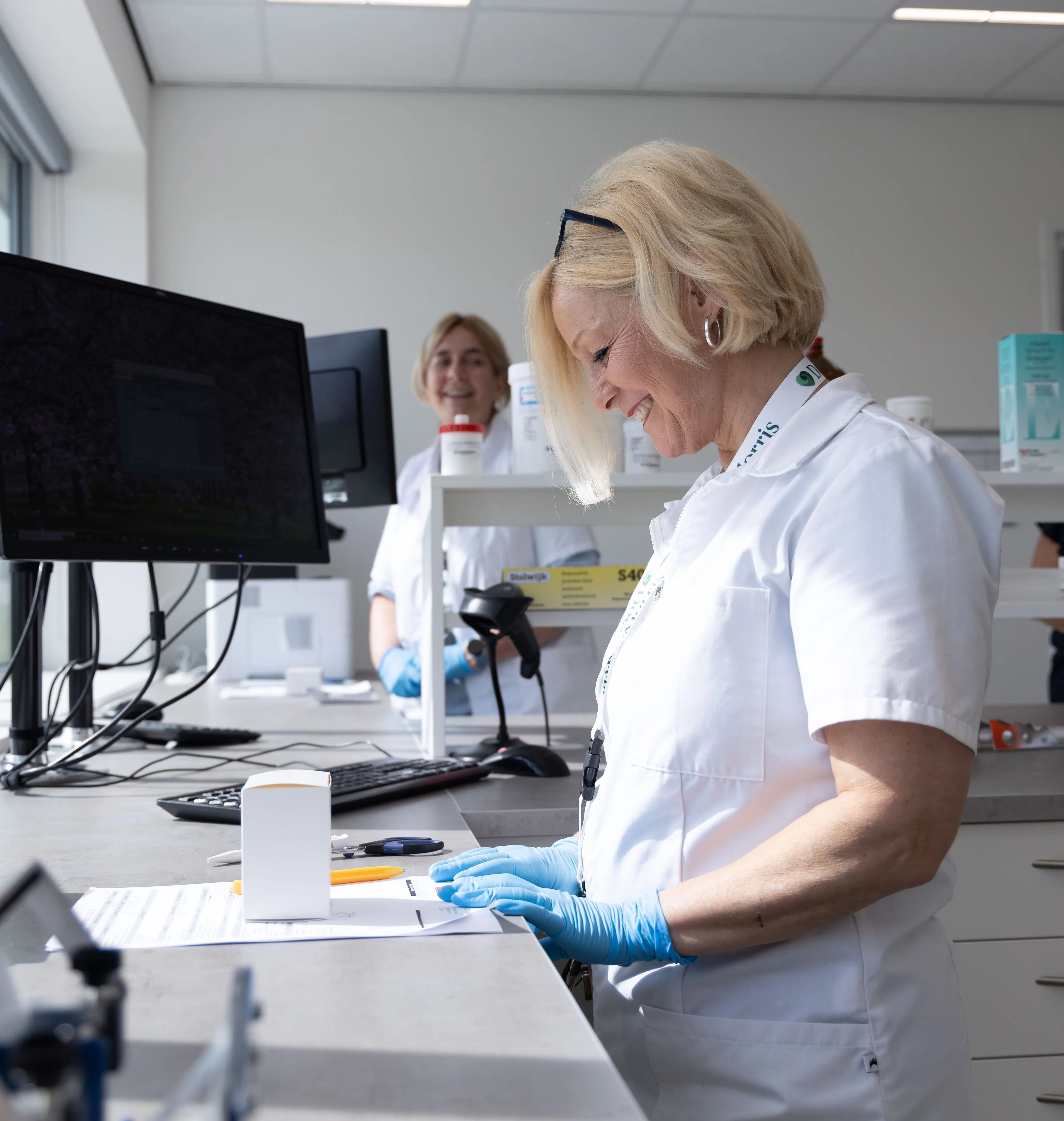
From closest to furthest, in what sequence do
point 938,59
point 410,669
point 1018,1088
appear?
point 1018,1088 < point 410,669 < point 938,59

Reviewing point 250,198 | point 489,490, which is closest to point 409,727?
point 489,490

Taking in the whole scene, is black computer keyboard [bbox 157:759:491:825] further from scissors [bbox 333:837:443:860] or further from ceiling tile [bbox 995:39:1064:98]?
ceiling tile [bbox 995:39:1064:98]

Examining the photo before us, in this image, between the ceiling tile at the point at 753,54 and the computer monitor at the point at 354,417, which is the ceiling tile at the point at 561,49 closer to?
the ceiling tile at the point at 753,54

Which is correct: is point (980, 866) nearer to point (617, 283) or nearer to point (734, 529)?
point (734, 529)

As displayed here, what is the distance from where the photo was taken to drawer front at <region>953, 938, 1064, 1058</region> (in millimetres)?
1349

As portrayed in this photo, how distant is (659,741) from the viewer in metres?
0.92

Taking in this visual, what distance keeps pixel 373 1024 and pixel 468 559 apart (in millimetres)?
1858

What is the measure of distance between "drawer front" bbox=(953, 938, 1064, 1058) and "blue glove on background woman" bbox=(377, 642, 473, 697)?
1.02 metres

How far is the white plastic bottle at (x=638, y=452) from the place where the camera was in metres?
1.75

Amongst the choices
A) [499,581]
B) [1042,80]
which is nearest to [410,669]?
[499,581]

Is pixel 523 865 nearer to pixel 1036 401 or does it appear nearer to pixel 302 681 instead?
pixel 1036 401

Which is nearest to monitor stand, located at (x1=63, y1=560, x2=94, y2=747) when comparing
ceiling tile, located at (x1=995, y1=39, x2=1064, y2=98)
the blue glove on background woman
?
the blue glove on background woman

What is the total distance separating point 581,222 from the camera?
43.3 inches

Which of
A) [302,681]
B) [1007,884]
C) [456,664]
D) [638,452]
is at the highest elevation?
[638,452]
